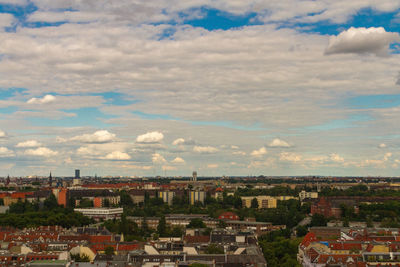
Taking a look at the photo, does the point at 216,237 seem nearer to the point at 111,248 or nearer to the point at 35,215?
the point at 111,248

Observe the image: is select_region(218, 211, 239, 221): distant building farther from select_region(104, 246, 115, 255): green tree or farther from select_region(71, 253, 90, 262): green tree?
select_region(71, 253, 90, 262): green tree

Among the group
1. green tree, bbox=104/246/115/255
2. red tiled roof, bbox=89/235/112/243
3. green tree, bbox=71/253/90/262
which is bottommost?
green tree, bbox=71/253/90/262

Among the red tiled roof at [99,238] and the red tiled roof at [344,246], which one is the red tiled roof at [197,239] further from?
the red tiled roof at [344,246]

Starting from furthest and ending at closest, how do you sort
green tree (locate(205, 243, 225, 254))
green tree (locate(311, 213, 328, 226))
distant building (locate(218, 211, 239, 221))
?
distant building (locate(218, 211, 239, 221)), green tree (locate(311, 213, 328, 226)), green tree (locate(205, 243, 225, 254))

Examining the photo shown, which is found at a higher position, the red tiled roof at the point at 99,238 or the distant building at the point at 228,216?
the distant building at the point at 228,216

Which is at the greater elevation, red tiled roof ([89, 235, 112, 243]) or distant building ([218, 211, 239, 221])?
distant building ([218, 211, 239, 221])

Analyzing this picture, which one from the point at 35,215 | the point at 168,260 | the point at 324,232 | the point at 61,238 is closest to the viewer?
the point at 168,260

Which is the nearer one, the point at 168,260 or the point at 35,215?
the point at 168,260

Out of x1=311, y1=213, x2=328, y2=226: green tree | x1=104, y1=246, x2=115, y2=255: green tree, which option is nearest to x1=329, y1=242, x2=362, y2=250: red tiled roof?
x1=104, y1=246, x2=115, y2=255: green tree

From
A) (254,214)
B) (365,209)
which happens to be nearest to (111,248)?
(254,214)

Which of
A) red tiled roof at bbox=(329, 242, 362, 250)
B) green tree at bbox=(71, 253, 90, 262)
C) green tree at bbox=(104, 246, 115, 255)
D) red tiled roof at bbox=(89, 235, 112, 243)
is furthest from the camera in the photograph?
red tiled roof at bbox=(89, 235, 112, 243)

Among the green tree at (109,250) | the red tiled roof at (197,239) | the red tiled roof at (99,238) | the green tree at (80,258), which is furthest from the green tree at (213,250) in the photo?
the red tiled roof at (99,238)
